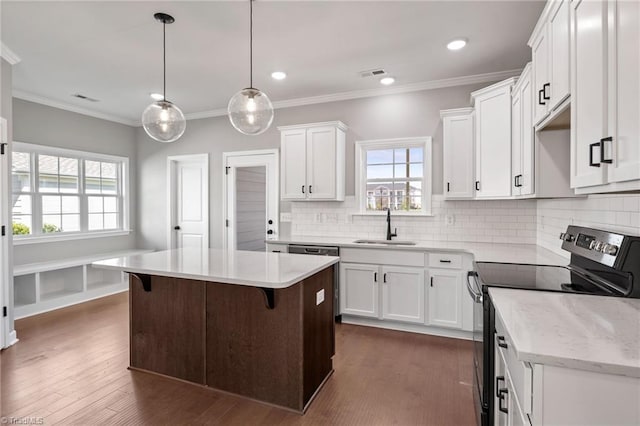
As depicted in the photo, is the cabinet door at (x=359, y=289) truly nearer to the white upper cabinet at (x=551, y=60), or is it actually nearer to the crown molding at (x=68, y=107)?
the white upper cabinet at (x=551, y=60)

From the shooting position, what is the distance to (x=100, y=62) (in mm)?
3521

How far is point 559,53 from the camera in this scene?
5.86ft

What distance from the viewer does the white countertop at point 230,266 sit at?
203 cm

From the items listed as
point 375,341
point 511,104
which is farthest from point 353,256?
point 511,104

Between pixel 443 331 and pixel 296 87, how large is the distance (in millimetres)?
3256

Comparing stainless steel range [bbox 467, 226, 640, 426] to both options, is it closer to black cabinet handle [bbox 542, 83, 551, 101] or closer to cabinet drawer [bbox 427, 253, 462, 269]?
black cabinet handle [bbox 542, 83, 551, 101]

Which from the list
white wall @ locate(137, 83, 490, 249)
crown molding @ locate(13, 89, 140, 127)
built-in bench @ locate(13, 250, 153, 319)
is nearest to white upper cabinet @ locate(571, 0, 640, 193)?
white wall @ locate(137, 83, 490, 249)

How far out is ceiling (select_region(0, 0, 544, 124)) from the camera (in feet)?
8.42

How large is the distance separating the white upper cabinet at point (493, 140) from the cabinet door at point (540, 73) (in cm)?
75

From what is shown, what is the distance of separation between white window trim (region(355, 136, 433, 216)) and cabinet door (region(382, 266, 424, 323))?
2.85 ft

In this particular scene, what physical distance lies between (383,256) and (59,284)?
4.53 metres

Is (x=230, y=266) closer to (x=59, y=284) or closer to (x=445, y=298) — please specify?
(x=445, y=298)

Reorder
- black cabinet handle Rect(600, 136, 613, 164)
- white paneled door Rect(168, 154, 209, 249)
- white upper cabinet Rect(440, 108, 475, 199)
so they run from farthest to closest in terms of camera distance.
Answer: white paneled door Rect(168, 154, 209, 249) < white upper cabinet Rect(440, 108, 475, 199) < black cabinet handle Rect(600, 136, 613, 164)
